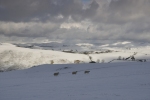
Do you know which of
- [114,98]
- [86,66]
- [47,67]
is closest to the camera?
[114,98]

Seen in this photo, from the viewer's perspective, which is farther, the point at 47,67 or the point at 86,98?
the point at 47,67

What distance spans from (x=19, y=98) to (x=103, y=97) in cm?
1095

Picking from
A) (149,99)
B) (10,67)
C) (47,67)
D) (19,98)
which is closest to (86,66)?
(47,67)

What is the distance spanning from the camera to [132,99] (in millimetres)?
26516

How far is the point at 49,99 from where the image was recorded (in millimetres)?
29984

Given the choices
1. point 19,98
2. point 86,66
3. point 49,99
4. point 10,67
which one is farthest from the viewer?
point 10,67

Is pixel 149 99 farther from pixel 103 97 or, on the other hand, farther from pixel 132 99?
pixel 103 97

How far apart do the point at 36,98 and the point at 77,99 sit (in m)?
5.76

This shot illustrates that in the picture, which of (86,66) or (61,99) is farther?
(86,66)

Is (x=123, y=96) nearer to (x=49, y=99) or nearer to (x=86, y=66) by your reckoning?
(x=49, y=99)

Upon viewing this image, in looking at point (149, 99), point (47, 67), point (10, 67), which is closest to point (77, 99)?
point (149, 99)

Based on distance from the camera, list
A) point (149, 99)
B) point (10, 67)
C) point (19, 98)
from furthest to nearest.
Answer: point (10, 67)
point (19, 98)
point (149, 99)

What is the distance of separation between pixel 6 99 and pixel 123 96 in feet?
47.6

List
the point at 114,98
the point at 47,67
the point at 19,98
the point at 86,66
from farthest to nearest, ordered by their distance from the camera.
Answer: the point at 47,67 < the point at 86,66 < the point at 19,98 < the point at 114,98
